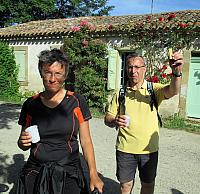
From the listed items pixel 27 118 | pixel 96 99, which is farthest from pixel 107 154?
pixel 96 99

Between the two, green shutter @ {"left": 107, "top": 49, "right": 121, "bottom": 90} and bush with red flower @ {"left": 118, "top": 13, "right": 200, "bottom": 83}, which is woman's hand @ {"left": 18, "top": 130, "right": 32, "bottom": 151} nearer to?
bush with red flower @ {"left": 118, "top": 13, "right": 200, "bottom": 83}

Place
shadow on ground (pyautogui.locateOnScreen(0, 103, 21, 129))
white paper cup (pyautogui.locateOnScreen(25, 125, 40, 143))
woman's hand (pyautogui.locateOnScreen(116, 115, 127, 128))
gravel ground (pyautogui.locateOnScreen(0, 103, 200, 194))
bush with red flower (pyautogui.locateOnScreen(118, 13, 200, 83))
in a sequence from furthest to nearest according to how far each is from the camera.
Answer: bush with red flower (pyautogui.locateOnScreen(118, 13, 200, 83)) → shadow on ground (pyautogui.locateOnScreen(0, 103, 21, 129)) → gravel ground (pyautogui.locateOnScreen(0, 103, 200, 194)) → woman's hand (pyautogui.locateOnScreen(116, 115, 127, 128)) → white paper cup (pyautogui.locateOnScreen(25, 125, 40, 143))

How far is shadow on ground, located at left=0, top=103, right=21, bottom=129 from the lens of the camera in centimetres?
941

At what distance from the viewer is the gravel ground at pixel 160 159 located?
15.6 feet

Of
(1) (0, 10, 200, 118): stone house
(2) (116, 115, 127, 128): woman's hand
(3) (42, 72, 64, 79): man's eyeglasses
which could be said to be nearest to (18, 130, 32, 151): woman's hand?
(3) (42, 72, 64, 79): man's eyeglasses

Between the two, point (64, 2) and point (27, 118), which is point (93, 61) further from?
point (64, 2)

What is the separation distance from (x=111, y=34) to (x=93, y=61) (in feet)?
3.91

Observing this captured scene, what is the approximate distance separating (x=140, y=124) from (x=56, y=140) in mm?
1059

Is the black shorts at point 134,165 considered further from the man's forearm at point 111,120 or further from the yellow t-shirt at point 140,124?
the man's forearm at point 111,120

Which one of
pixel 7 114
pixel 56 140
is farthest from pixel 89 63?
pixel 56 140

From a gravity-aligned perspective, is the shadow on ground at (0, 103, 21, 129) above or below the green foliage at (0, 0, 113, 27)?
below

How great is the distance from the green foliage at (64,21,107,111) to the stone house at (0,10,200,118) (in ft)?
1.01

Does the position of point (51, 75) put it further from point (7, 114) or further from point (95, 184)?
point (7, 114)

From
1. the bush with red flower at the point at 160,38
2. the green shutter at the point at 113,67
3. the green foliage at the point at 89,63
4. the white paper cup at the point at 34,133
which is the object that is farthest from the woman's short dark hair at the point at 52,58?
the green shutter at the point at 113,67
